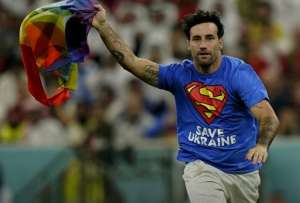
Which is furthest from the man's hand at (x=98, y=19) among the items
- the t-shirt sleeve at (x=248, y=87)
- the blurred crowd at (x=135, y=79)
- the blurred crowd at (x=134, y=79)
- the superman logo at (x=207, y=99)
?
the blurred crowd at (x=134, y=79)

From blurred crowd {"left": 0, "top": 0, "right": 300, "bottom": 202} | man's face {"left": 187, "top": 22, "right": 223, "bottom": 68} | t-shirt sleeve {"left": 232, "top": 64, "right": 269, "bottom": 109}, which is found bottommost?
blurred crowd {"left": 0, "top": 0, "right": 300, "bottom": 202}

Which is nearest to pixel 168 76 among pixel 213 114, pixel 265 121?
pixel 213 114

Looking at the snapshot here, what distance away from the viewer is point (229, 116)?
8922mm

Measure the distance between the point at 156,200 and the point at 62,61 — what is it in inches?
259

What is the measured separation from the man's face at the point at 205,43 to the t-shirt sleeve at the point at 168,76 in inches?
12.8

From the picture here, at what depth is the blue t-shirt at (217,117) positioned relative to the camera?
8883 millimetres

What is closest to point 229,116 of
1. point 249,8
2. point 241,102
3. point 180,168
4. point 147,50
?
point 241,102

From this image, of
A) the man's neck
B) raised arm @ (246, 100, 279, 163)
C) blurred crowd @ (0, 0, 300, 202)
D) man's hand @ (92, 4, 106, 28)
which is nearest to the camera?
raised arm @ (246, 100, 279, 163)

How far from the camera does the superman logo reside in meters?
8.89

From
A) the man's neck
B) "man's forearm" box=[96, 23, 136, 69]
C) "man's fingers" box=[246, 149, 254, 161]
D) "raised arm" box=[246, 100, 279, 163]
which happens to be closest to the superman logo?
the man's neck

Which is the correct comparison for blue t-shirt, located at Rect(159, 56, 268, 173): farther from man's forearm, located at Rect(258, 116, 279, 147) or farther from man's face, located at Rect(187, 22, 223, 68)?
man's forearm, located at Rect(258, 116, 279, 147)

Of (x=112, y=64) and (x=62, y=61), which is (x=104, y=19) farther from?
(x=112, y=64)

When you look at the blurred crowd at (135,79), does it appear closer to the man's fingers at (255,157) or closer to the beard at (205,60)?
the beard at (205,60)

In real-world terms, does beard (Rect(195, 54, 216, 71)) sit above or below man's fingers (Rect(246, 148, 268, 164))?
above
